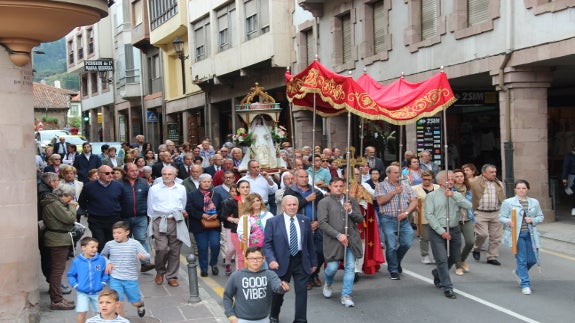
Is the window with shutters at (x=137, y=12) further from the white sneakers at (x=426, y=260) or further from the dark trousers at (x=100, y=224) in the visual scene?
the white sneakers at (x=426, y=260)

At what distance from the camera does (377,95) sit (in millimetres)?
10492

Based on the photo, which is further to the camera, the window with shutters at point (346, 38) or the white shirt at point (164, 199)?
the window with shutters at point (346, 38)

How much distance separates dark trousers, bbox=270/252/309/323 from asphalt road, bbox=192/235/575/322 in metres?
0.55

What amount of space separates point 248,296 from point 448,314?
3.21m

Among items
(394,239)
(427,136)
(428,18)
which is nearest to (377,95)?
(394,239)

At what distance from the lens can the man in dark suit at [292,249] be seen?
7512mm

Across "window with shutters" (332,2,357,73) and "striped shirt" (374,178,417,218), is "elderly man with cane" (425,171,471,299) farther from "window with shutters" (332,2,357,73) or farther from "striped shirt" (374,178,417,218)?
"window with shutters" (332,2,357,73)

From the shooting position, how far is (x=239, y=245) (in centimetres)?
933

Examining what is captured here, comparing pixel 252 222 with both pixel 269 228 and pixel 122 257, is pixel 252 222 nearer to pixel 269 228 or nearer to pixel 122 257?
pixel 269 228

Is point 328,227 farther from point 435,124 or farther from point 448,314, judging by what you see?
point 435,124

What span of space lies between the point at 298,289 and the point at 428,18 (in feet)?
42.3

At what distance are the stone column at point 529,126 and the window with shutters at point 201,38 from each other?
17621 millimetres

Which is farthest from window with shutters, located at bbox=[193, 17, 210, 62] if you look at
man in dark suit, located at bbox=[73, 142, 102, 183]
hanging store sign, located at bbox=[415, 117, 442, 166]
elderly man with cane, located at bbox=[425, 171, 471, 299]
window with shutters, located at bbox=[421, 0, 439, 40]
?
elderly man with cane, located at bbox=[425, 171, 471, 299]

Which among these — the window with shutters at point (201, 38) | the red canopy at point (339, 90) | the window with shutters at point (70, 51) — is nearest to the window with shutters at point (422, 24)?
the red canopy at point (339, 90)
